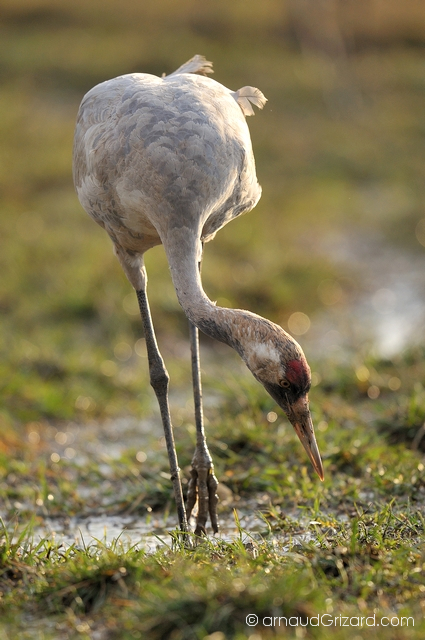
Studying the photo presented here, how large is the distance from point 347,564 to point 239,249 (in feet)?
22.8

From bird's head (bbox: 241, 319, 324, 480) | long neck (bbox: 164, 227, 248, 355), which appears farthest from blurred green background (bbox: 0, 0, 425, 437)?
bird's head (bbox: 241, 319, 324, 480)

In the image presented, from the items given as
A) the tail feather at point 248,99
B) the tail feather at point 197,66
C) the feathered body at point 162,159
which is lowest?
the feathered body at point 162,159

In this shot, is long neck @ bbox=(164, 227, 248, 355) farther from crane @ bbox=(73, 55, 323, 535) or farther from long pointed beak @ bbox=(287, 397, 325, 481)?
long pointed beak @ bbox=(287, 397, 325, 481)

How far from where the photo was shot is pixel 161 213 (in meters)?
3.96

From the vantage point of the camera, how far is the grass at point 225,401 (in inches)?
125

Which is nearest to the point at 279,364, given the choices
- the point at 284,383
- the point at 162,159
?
the point at 284,383

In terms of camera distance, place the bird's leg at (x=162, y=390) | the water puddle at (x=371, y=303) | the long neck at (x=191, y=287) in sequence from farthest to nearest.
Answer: the water puddle at (x=371, y=303) → the bird's leg at (x=162, y=390) → the long neck at (x=191, y=287)

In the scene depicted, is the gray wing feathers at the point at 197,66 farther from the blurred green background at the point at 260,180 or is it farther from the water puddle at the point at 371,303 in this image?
the water puddle at the point at 371,303

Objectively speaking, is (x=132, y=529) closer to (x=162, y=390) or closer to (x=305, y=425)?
(x=162, y=390)

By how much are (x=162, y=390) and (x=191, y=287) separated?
97cm

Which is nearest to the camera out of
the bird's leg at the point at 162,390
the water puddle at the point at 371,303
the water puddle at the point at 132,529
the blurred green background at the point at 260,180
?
the water puddle at the point at 132,529

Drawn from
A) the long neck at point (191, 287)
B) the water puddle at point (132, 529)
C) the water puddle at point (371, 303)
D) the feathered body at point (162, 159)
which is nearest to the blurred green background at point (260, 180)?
the water puddle at point (371, 303)

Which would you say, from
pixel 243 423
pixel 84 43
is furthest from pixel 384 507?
pixel 84 43

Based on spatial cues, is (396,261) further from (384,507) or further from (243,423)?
(384,507)
